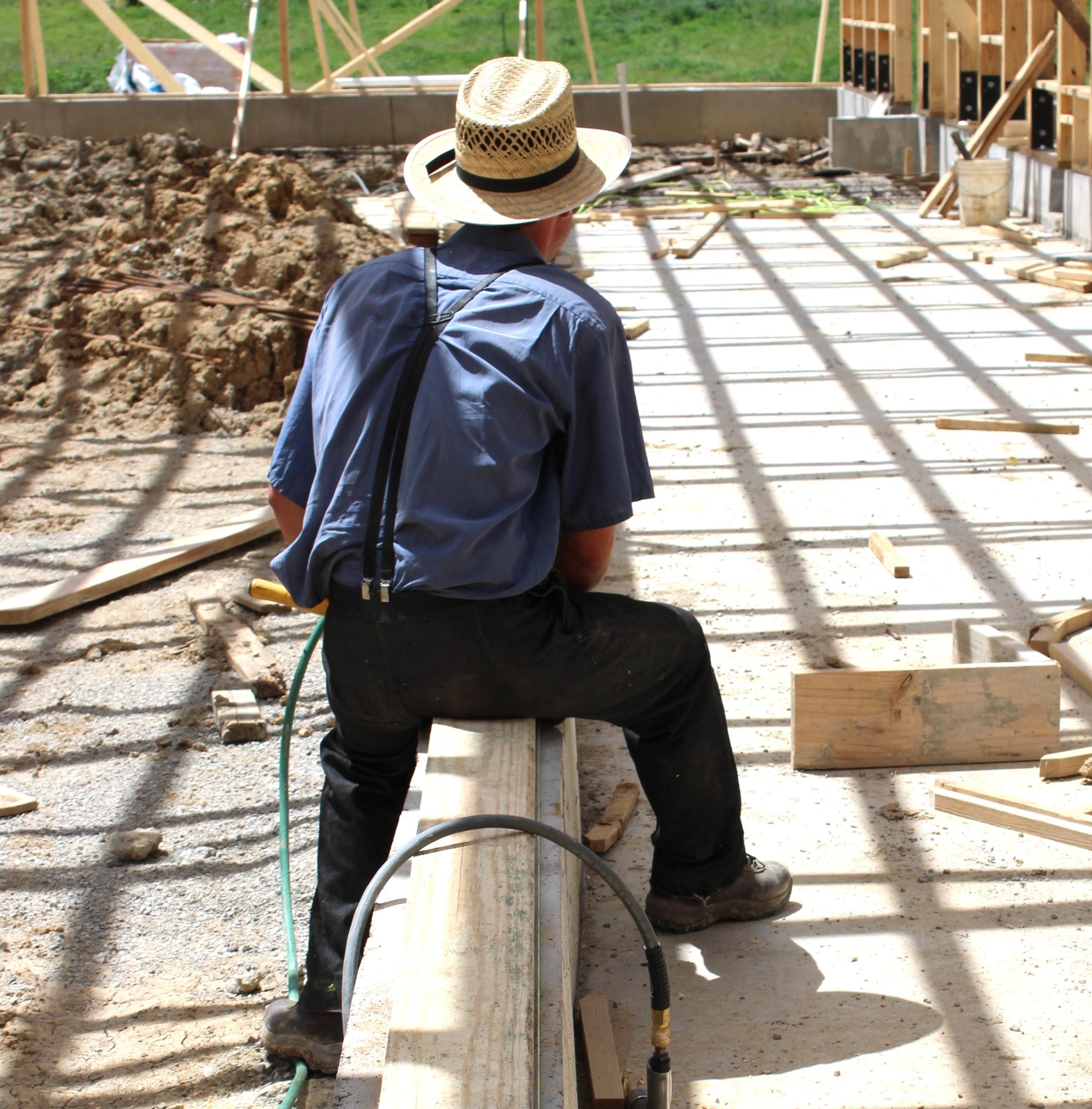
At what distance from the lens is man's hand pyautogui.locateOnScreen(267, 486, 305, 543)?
3123 millimetres

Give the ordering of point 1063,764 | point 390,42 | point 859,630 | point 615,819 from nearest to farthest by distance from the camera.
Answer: point 615,819 < point 1063,764 < point 859,630 < point 390,42

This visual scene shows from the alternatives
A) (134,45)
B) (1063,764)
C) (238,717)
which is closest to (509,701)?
(1063,764)

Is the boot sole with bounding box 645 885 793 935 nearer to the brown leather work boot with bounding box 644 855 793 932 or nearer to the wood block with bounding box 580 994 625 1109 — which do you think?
the brown leather work boot with bounding box 644 855 793 932

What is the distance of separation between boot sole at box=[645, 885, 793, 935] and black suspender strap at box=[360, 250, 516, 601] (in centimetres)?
122

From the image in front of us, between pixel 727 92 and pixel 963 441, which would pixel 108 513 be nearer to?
pixel 963 441

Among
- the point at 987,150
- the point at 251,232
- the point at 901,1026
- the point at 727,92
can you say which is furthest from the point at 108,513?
the point at 727,92

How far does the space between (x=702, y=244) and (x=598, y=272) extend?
1.67 m

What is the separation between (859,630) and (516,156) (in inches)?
110

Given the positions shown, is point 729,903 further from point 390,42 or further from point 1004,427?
point 390,42

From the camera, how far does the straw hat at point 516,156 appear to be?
9.74ft

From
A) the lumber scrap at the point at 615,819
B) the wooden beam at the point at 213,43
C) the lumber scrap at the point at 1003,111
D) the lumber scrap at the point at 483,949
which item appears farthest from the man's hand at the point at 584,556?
the wooden beam at the point at 213,43

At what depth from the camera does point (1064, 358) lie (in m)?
8.81

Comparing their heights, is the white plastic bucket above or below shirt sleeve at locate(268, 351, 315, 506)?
below

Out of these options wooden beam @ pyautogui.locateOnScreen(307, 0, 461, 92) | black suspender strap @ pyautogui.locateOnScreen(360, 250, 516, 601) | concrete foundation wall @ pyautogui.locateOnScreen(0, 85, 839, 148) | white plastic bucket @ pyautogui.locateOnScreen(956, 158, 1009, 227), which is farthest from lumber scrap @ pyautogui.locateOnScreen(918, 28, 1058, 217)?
black suspender strap @ pyautogui.locateOnScreen(360, 250, 516, 601)
